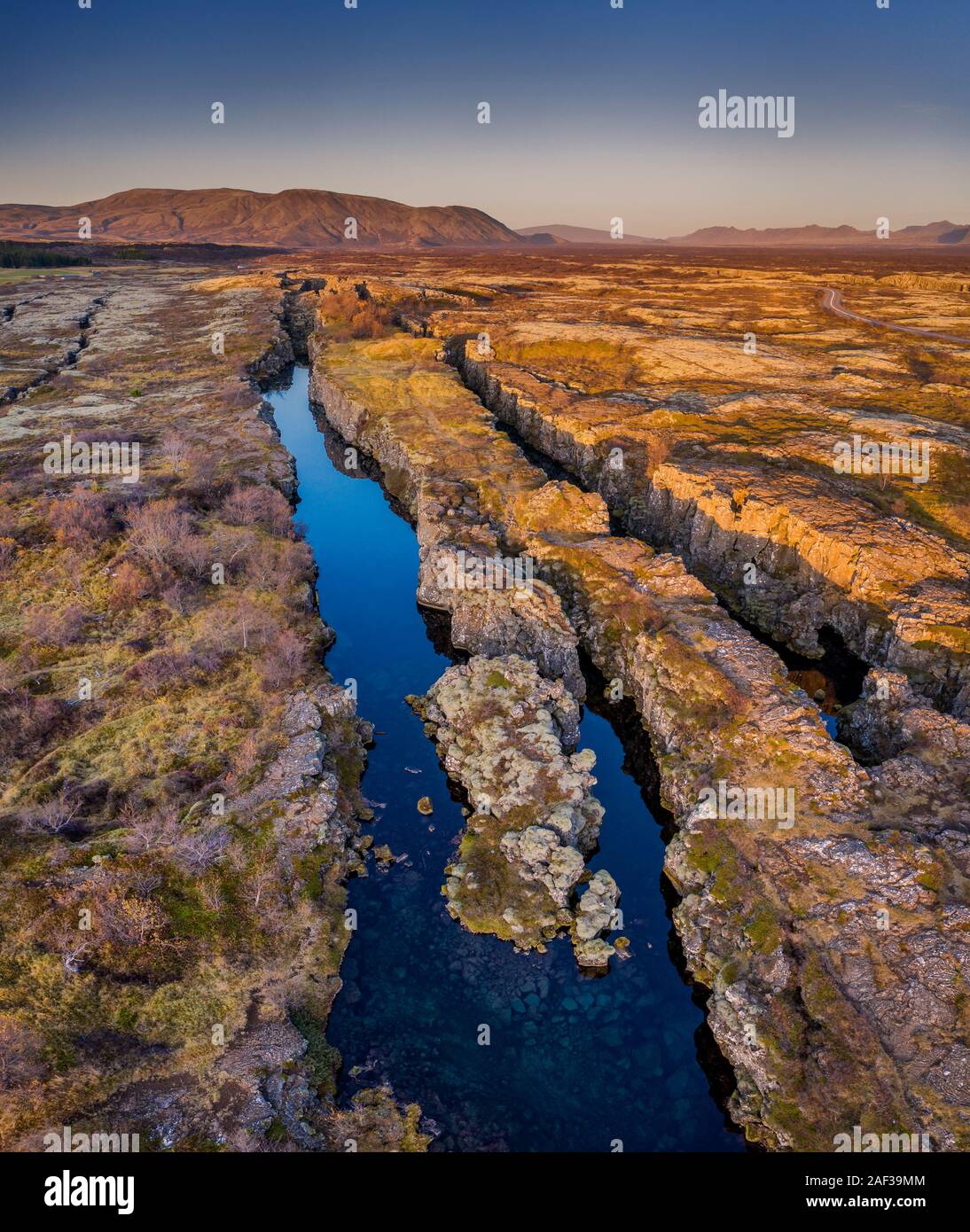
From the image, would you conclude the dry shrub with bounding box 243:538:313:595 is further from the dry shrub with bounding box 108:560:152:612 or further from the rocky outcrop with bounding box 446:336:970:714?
the rocky outcrop with bounding box 446:336:970:714

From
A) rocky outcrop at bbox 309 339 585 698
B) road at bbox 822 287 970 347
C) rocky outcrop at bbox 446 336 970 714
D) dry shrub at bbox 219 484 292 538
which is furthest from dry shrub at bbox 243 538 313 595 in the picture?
road at bbox 822 287 970 347

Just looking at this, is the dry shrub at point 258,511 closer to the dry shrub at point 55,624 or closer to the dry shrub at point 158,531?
the dry shrub at point 158,531

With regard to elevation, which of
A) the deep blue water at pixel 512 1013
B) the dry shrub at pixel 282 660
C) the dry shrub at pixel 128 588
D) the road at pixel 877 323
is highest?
the road at pixel 877 323

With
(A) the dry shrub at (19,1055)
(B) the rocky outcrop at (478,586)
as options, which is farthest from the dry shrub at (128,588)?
(A) the dry shrub at (19,1055)

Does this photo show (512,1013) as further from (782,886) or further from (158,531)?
(158,531)

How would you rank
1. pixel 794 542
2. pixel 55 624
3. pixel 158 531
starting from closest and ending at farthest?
pixel 55 624, pixel 158 531, pixel 794 542

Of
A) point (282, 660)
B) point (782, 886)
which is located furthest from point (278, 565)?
point (782, 886)

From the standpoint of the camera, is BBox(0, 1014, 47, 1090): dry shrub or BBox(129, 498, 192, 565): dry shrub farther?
Result: BBox(129, 498, 192, 565): dry shrub
